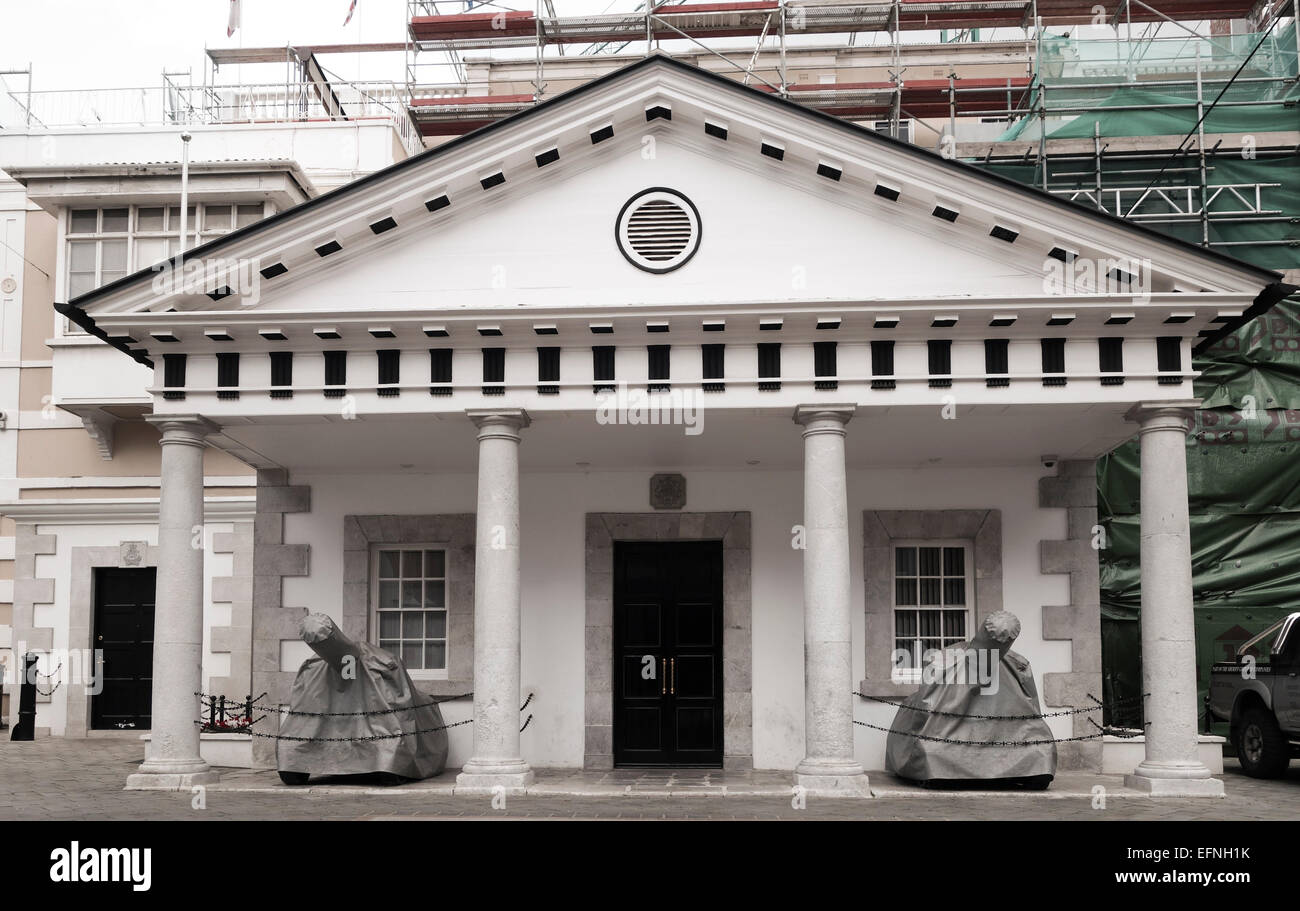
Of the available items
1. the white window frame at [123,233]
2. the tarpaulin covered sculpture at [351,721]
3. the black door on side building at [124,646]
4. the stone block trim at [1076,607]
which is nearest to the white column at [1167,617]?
the stone block trim at [1076,607]

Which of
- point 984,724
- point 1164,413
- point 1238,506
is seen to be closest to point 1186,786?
point 984,724

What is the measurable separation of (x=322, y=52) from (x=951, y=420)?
24024 mm

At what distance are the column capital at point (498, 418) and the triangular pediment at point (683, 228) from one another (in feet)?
3.76

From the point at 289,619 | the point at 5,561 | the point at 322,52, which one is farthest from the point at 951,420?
the point at 322,52

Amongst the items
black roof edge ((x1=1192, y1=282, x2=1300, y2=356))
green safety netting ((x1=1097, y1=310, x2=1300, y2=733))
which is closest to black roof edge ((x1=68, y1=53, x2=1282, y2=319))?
black roof edge ((x1=1192, y1=282, x2=1300, y2=356))

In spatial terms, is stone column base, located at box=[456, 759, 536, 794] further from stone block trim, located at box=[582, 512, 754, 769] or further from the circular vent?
A: the circular vent

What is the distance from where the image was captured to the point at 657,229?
15.1 meters

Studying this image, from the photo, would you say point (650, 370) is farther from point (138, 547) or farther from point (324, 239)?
point (138, 547)

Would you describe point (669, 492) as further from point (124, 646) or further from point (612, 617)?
point (124, 646)

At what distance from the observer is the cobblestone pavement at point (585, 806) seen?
12.8 m

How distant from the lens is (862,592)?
17.5 metres

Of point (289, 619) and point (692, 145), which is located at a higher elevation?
point (692, 145)

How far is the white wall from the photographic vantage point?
57.0 feet

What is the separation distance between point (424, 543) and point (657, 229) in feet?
19.0
